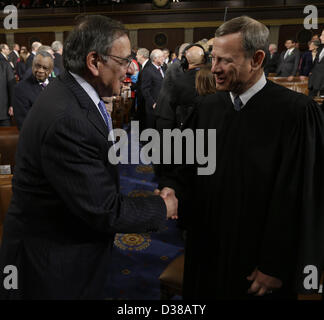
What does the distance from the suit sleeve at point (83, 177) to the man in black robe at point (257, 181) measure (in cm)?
50

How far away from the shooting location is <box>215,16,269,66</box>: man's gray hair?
4.72ft

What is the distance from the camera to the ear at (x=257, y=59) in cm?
147

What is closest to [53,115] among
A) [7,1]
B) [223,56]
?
[223,56]

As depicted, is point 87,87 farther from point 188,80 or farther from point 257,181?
point 188,80

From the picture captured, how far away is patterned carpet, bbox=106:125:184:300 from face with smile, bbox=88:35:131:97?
181cm

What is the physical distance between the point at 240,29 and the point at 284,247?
973mm

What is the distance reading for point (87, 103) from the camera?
1.32 metres

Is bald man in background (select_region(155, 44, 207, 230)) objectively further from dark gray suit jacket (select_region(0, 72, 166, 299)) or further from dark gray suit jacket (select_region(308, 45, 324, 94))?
dark gray suit jacket (select_region(308, 45, 324, 94))

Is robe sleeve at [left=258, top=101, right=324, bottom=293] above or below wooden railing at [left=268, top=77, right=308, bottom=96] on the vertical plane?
below

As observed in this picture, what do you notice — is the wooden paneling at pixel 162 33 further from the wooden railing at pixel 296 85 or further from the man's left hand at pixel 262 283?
the man's left hand at pixel 262 283

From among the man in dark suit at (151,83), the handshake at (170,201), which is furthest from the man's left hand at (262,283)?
the man in dark suit at (151,83)

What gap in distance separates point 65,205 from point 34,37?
1774 centimetres

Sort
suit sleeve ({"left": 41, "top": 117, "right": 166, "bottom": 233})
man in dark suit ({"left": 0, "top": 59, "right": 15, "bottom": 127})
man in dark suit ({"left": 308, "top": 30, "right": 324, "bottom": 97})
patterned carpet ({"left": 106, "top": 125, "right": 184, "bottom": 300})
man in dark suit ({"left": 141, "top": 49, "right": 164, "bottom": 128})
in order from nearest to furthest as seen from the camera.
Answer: suit sleeve ({"left": 41, "top": 117, "right": 166, "bottom": 233}) < patterned carpet ({"left": 106, "top": 125, "right": 184, "bottom": 300}) < man in dark suit ({"left": 0, "top": 59, "right": 15, "bottom": 127}) < man in dark suit ({"left": 141, "top": 49, "right": 164, "bottom": 128}) < man in dark suit ({"left": 308, "top": 30, "right": 324, "bottom": 97})

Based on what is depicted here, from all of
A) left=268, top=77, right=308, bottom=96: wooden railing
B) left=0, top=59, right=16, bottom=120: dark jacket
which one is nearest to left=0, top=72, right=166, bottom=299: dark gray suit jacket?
left=0, top=59, right=16, bottom=120: dark jacket
